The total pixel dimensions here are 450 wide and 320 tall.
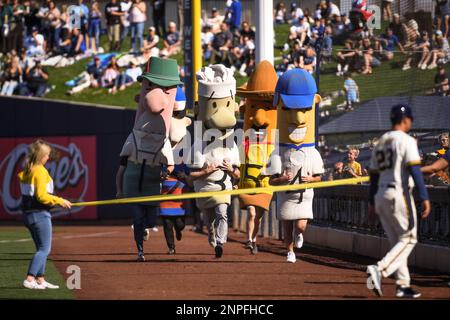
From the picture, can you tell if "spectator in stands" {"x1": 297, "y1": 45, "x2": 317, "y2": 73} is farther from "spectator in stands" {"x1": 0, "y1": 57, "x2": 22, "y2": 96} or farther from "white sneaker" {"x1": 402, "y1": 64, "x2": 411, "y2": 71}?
"spectator in stands" {"x1": 0, "y1": 57, "x2": 22, "y2": 96}

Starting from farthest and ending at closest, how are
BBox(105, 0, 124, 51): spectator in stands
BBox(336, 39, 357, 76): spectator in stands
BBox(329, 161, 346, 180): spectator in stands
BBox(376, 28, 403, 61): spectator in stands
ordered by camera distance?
BBox(105, 0, 124, 51): spectator in stands → BBox(336, 39, 357, 76): spectator in stands → BBox(376, 28, 403, 61): spectator in stands → BBox(329, 161, 346, 180): spectator in stands

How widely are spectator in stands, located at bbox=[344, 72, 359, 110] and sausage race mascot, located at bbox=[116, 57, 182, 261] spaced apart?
13.2 feet

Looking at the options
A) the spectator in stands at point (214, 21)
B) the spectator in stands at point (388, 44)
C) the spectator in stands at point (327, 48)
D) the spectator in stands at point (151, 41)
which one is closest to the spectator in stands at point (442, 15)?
the spectator in stands at point (388, 44)

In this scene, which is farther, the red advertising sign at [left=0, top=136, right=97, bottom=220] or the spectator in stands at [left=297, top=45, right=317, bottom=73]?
the red advertising sign at [left=0, top=136, right=97, bottom=220]

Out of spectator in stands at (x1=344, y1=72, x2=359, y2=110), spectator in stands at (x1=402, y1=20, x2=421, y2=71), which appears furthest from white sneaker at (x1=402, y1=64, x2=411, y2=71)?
spectator in stands at (x1=344, y1=72, x2=359, y2=110)

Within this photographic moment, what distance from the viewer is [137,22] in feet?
109

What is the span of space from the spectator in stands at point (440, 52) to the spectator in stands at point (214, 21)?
1463 centimetres

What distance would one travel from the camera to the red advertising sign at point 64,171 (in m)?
31.6

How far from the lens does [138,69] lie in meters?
32.1

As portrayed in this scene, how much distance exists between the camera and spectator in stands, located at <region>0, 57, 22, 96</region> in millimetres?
33031

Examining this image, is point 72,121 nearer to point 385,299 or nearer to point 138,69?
point 138,69

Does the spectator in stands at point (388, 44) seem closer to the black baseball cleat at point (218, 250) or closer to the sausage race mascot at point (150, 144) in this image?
the sausage race mascot at point (150, 144)
